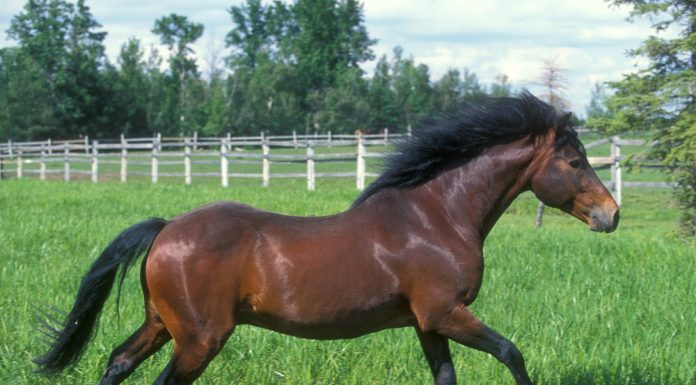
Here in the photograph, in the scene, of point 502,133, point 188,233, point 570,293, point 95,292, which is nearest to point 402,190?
point 502,133

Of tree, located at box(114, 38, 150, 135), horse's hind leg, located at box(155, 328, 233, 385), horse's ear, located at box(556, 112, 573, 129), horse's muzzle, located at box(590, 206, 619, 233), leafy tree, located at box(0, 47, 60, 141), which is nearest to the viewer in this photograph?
horse's hind leg, located at box(155, 328, 233, 385)

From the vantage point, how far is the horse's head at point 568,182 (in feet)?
16.3

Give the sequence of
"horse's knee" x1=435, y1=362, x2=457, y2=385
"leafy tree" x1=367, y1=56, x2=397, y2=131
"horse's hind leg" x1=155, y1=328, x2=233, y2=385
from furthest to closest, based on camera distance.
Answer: "leafy tree" x1=367, y1=56, x2=397, y2=131 → "horse's knee" x1=435, y1=362, x2=457, y2=385 → "horse's hind leg" x1=155, y1=328, x2=233, y2=385

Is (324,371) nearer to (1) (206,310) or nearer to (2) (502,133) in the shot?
(1) (206,310)

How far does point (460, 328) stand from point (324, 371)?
4.62ft

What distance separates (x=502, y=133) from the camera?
16.7 ft

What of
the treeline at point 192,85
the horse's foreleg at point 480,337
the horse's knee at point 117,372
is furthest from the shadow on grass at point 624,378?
the treeline at point 192,85

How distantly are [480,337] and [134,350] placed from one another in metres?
1.98

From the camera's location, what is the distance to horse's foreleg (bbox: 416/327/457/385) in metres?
4.70

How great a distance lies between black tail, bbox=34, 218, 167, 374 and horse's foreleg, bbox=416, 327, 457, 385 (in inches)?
65.6

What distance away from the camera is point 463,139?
5094mm

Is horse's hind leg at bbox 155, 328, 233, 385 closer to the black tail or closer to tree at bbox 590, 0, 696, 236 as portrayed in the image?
the black tail

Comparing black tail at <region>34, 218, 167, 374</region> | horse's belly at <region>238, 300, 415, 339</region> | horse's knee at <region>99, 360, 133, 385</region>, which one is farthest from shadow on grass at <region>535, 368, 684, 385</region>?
black tail at <region>34, 218, 167, 374</region>

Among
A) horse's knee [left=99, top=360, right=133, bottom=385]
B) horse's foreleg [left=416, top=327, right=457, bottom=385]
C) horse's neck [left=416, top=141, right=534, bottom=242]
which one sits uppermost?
horse's neck [left=416, top=141, right=534, bottom=242]
